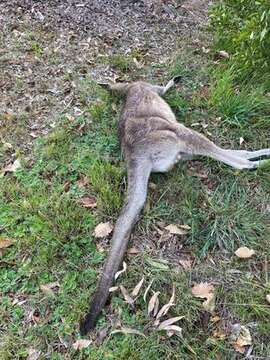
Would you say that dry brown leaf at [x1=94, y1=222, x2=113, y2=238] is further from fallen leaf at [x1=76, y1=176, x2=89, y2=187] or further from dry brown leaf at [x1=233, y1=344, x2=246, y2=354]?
dry brown leaf at [x1=233, y1=344, x2=246, y2=354]

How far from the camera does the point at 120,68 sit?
18.4ft

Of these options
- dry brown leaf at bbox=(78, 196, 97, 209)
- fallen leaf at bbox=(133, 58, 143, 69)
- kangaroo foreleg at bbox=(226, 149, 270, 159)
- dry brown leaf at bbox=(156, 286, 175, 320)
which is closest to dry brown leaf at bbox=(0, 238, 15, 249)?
dry brown leaf at bbox=(78, 196, 97, 209)

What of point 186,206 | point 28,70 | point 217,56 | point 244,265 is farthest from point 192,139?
point 28,70

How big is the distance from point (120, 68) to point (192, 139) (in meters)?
2.01

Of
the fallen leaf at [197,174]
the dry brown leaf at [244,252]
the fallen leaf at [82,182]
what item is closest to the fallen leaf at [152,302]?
the dry brown leaf at [244,252]

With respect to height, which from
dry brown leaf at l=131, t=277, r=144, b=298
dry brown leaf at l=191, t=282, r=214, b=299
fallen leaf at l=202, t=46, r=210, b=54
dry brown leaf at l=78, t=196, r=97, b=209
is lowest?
dry brown leaf at l=191, t=282, r=214, b=299

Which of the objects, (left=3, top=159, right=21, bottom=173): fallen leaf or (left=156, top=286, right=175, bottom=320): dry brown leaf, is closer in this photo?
(left=156, top=286, right=175, bottom=320): dry brown leaf

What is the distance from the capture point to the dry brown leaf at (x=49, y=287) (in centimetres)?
345

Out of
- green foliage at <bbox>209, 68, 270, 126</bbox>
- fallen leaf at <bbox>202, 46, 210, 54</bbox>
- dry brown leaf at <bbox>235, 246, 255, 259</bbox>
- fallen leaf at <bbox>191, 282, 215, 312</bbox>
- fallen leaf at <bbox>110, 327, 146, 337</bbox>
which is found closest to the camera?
fallen leaf at <bbox>110, 327, 146, 337</bbox>

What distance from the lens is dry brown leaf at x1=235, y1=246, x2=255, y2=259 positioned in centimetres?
348

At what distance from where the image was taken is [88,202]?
4.04 meters

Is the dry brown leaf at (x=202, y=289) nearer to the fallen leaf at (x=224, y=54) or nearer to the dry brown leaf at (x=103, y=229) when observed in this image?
the dry brown leaf at (x=103, y=229)

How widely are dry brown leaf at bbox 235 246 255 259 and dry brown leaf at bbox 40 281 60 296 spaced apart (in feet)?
4.76

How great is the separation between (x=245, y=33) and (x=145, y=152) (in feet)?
5.84
